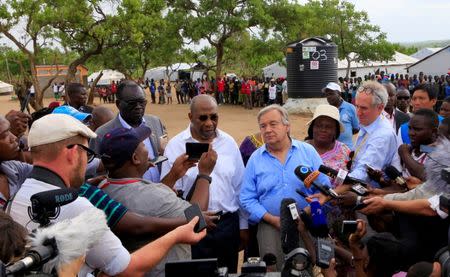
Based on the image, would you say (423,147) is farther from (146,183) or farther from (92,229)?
(92,229)

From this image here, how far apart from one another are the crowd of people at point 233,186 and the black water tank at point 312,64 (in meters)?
13.5

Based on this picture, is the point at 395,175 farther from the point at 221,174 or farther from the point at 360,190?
the point at 221,174

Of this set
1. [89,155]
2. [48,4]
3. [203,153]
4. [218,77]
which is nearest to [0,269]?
[89,155]

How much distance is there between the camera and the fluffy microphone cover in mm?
1527

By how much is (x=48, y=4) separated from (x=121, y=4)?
2.76 metres

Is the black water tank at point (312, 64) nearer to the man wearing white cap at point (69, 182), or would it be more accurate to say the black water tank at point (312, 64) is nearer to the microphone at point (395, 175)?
the microphone at point (395, 175)

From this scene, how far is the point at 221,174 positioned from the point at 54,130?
5.83ft

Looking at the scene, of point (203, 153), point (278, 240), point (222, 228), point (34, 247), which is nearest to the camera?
point (34, 247)

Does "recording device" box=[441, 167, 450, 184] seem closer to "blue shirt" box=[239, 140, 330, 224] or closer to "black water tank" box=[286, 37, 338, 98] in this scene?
"blue shirt" box=[239, 140, 330, 224]

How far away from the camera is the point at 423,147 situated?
350cm

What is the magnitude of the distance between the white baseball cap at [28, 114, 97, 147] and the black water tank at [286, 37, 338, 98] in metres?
16.8

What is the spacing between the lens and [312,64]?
1822 centimetres

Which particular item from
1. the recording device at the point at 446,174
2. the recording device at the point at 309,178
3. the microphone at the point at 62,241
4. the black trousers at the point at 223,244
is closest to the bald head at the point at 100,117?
the black trousers at the point at 223,244

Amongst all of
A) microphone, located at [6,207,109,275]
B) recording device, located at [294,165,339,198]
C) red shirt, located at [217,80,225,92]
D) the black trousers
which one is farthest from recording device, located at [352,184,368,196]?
red shirt, located at [217,80,225,92]
